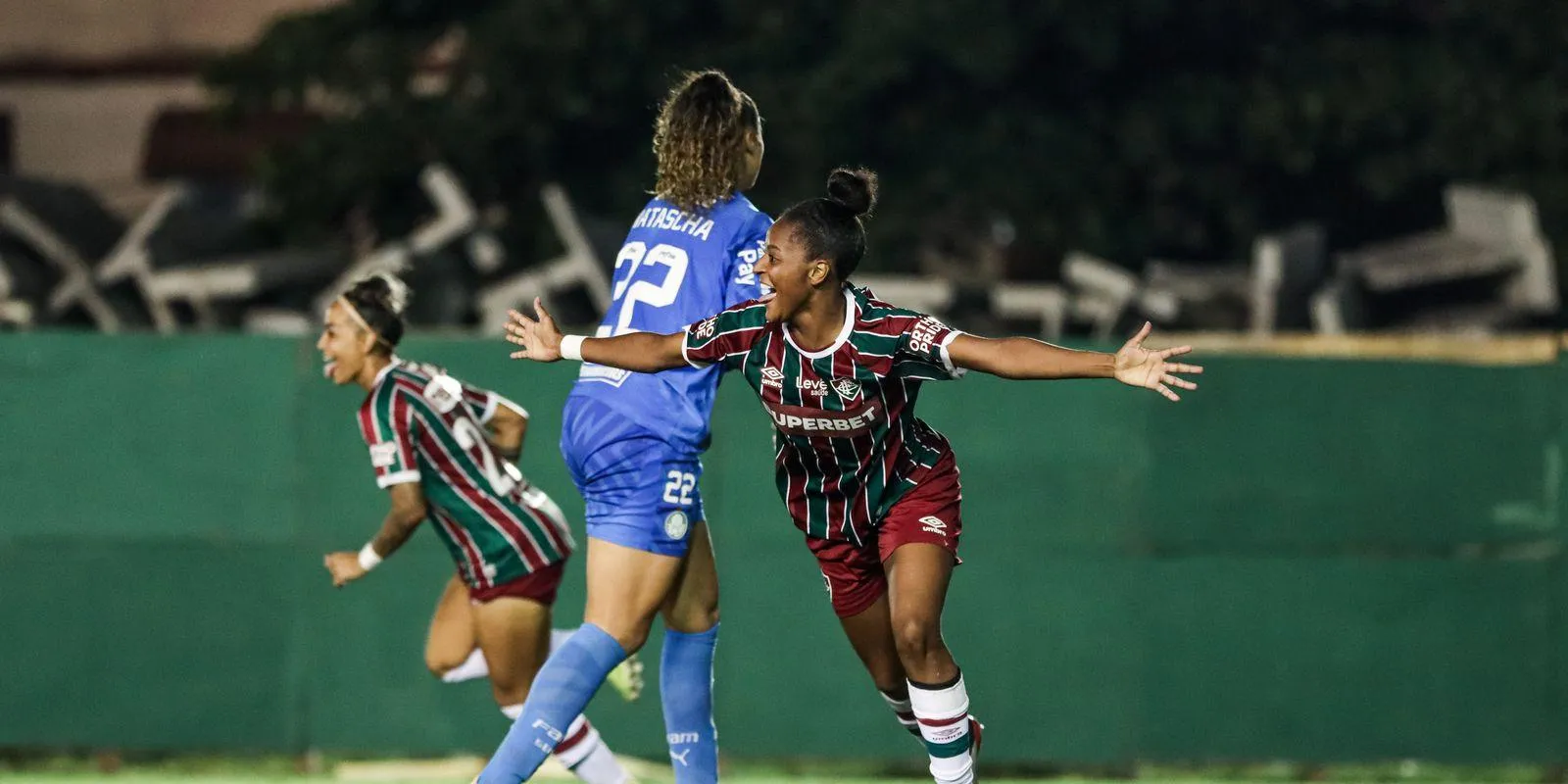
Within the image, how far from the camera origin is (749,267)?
6738mm

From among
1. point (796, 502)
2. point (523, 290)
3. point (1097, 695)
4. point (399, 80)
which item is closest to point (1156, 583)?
point (1097, 695)

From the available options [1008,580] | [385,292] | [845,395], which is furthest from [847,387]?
[1008,580]

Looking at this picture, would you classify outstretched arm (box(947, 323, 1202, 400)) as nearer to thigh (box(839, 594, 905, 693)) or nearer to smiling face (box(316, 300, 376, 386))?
thigh (box(839, 594, 905, 693))

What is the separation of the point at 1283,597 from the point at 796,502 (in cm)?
392

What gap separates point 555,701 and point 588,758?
3.67 feet

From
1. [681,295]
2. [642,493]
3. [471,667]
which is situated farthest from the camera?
[471,667]

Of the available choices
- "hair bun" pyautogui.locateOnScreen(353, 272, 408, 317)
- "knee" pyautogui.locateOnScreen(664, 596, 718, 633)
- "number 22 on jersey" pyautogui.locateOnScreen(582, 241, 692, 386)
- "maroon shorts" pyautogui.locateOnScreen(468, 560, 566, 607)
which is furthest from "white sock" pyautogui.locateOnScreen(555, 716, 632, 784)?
"hair bun" pyautogui.locateOnScreen(353, 272, 408, 317)

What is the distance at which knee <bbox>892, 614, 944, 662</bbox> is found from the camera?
643 cm

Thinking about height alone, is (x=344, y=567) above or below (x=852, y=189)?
below

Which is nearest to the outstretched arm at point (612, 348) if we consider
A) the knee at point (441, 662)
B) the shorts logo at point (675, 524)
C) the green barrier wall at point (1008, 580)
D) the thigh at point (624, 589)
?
the shorts logo at point (675, 524)

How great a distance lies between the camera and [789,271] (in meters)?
6.25

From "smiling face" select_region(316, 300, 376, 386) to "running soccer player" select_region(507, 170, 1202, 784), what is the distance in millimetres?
1135

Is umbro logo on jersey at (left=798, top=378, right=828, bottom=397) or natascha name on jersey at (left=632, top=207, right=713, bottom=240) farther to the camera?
natascha name on jersey at (left=632, top=207, right=713, bottom=240)

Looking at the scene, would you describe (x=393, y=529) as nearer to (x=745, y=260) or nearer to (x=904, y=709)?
(x=745, y=260)
